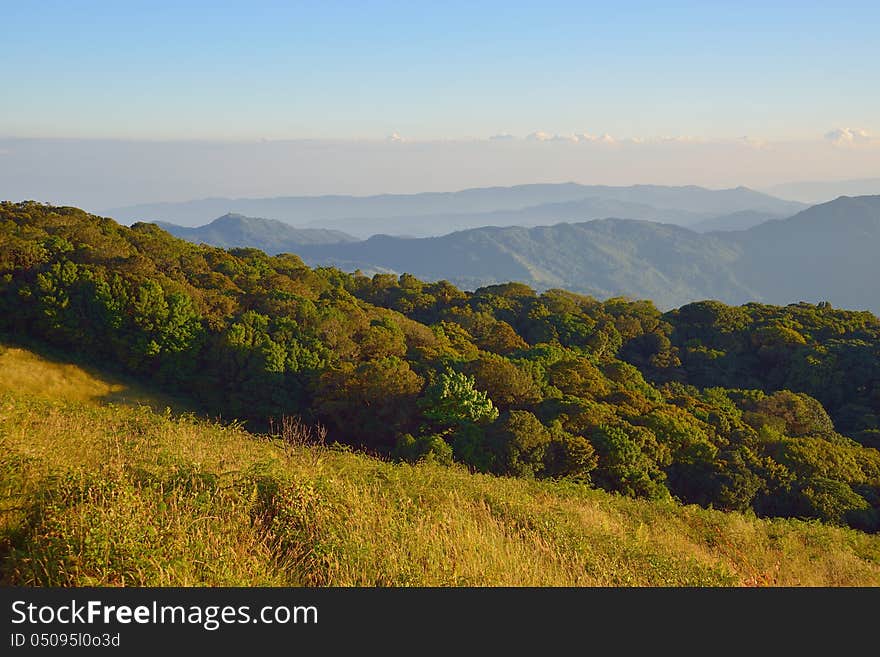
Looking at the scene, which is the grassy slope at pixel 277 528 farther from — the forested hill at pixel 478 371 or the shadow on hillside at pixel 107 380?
the shadow on hillside at pixel 107 380

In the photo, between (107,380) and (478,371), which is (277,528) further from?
(107,380)

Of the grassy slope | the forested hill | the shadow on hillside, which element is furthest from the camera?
the shadow on hillside

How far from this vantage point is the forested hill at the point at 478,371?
74.4ft

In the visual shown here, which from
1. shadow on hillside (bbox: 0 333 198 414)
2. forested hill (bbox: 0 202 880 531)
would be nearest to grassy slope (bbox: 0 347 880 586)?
forested hill (bbox: 0 202 880 531)

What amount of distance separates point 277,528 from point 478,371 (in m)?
23.5

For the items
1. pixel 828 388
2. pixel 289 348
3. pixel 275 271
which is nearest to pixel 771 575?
pixel 289 348

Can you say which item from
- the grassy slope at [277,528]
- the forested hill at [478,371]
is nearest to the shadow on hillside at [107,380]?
the forested hill at [478,371]

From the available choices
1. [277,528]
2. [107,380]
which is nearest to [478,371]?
[107,380]

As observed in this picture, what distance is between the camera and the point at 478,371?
29.7m

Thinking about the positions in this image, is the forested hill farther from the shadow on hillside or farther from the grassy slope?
the grassy slope

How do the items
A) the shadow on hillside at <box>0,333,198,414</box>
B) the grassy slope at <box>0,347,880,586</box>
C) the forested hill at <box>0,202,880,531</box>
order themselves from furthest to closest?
the shadow on hillside at <box>0,333,198,414</box> < the forested hill at <box>0,202,880,531</box> < the grassy slope at <box>0,347,880,586</box>

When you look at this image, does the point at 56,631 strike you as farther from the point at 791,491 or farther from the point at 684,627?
the point at 791,491

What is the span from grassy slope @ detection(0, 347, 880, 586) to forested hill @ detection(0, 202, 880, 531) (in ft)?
36.2

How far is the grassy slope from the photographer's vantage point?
17.2ft
